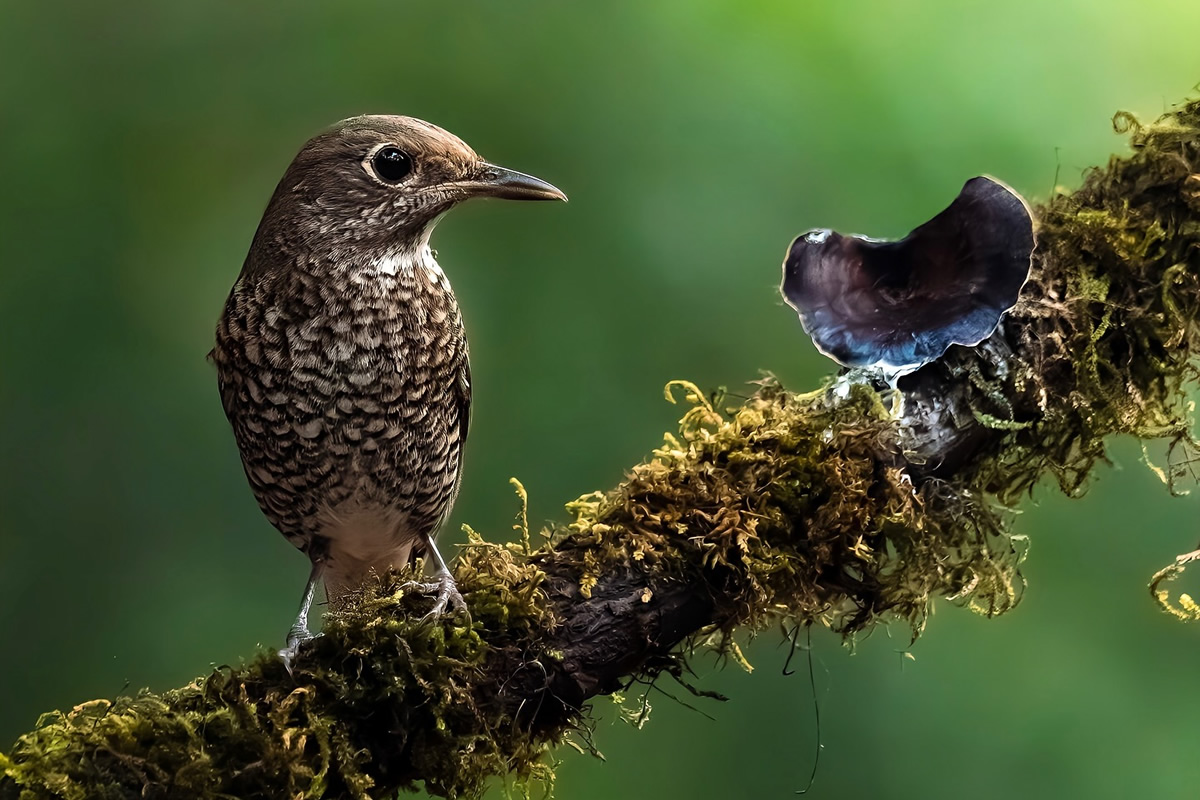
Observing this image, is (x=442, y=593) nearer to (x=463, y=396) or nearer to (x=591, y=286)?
(x=463, y=396)

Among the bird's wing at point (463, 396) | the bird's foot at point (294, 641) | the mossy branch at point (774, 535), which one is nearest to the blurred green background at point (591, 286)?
the bird's wing at point (463, 396)

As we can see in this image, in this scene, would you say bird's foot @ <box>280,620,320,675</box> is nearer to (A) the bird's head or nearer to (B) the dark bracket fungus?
(A) the bird's head

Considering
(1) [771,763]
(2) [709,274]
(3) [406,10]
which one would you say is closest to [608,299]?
(2) [709,274]

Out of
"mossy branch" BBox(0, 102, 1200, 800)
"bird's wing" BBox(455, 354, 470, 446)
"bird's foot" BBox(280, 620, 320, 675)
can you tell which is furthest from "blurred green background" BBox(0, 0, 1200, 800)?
"bird's foot" BBox(280, 620, 320, 675)

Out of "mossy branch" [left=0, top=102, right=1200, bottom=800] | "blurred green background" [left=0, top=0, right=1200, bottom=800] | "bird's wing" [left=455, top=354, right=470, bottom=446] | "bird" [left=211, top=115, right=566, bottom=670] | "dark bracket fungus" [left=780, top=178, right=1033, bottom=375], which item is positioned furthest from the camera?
"blurred green background" [left=0, top=0, right=1200, bottom=800]

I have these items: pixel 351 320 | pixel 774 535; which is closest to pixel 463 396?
pixel 351 320

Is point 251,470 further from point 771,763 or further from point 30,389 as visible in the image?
point 771,763
